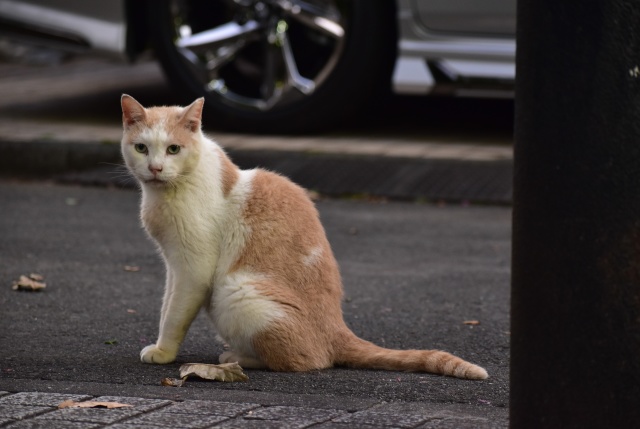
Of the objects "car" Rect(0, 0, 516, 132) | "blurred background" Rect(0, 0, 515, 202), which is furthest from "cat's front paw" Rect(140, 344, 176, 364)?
"car" Rect(0, 0, 516, 132)

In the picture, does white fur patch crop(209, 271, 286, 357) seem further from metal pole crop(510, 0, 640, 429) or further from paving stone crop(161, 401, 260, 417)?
metal pole crop(510, 0, 640, 429)

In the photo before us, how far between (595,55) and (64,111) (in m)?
6.40

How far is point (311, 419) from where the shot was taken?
2943 millimetres

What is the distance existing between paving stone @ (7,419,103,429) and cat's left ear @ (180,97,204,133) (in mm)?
1199

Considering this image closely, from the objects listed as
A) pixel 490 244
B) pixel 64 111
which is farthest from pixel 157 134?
pixel 64 111

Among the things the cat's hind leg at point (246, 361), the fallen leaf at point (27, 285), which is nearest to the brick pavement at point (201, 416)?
the cat's hind leg at point (246, 361)

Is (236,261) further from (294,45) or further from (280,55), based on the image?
(294,45)

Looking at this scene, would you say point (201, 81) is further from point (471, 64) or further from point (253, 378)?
point (253, 378)

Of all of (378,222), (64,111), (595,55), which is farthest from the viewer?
(64,111)

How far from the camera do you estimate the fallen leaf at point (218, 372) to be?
3.48 meters

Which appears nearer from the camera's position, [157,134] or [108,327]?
[157,134]

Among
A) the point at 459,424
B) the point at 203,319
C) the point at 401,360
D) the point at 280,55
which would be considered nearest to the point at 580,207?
Answer: the point at 459,424

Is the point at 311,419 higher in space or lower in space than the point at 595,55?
lower

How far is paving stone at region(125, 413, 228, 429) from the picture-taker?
2.88 meters
